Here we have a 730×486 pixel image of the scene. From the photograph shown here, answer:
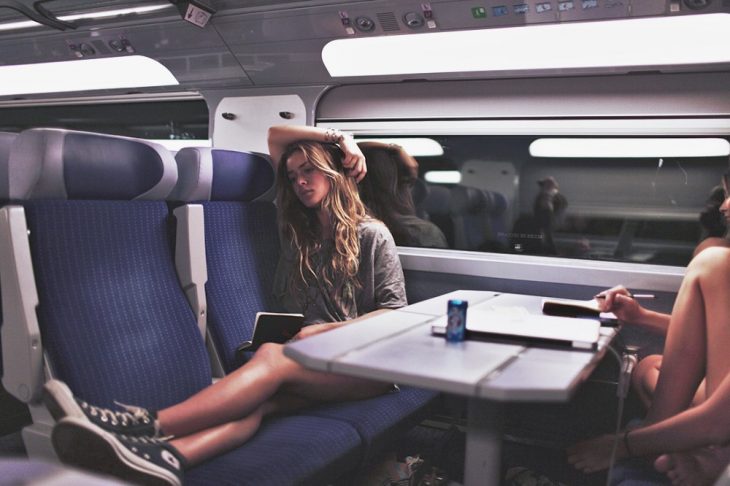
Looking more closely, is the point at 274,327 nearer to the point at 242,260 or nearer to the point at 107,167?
→ the point at 242,260

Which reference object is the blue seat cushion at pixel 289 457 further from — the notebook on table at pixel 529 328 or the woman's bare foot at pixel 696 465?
the woman's bare foot at pixel 696 465

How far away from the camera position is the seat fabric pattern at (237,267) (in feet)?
8.87

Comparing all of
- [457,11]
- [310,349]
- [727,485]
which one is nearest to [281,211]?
[457,11]

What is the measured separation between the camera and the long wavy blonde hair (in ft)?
9.43

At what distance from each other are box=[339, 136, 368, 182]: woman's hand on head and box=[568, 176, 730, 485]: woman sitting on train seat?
1607 mm

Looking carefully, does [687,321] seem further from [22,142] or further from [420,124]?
[22,142]

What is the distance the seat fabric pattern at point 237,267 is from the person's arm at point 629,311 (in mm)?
1518

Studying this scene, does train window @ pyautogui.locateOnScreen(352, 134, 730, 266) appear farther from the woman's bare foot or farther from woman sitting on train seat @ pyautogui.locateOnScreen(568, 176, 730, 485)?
the woman's bare foot

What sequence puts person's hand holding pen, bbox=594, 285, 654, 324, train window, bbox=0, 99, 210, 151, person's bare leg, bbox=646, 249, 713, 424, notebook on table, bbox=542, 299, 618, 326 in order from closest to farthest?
1. person's bare leg, bbox=646, 249, 713, 424
2. notebook on table, bbox=542, 299, 618, 326
3. person's hand holding pen, bbox=594, 285, 654, 324
4. train window, bbox=0, 99, 210, 151

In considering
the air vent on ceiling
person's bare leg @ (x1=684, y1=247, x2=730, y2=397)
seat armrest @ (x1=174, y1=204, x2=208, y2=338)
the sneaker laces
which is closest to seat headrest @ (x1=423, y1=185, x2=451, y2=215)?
the air vent on ceiling

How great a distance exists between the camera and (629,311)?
2.45m

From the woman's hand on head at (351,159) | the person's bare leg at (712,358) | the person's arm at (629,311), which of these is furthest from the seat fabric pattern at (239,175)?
the person's bare leg at (712,358)

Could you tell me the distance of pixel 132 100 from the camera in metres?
4.48

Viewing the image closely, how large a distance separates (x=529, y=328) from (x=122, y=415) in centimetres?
123
